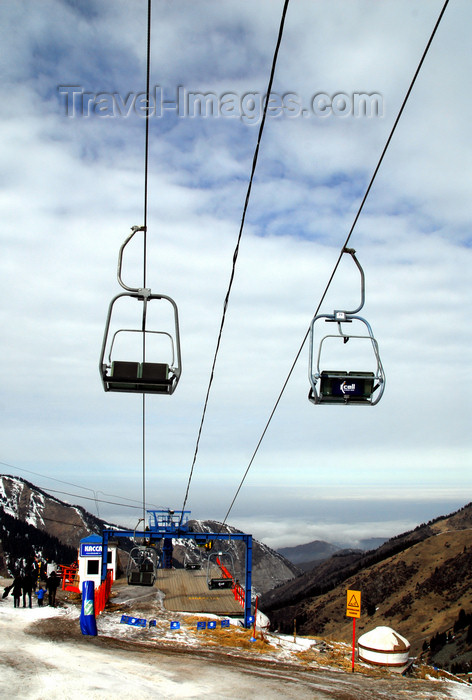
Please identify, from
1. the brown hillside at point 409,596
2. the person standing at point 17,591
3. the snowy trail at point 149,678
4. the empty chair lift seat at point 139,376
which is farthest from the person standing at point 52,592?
the brown hillside at point 409,596

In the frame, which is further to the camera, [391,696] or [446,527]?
[446,527]

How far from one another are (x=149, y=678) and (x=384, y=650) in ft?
29.6

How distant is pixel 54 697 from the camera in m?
10.3

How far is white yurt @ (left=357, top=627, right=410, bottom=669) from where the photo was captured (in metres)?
17.2

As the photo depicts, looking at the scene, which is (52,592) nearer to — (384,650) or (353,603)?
(353,603)

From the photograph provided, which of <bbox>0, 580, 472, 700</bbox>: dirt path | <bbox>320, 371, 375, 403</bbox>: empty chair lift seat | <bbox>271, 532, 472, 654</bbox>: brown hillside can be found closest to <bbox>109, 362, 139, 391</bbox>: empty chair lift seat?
<bbox>320, 371, 375, 403</bbox>: empty chair lift seat

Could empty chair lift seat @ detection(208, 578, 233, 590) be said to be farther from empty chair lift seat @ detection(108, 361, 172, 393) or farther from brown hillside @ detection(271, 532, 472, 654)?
brown hillside @ detection(271, 532, 472, 654)

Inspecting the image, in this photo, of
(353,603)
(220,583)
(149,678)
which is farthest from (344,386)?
(220,583)

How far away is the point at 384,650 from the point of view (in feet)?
56.7

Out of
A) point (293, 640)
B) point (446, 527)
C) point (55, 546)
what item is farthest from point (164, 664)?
point (55, 546)

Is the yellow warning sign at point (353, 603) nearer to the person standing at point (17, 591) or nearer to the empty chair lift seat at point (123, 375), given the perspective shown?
the empty chair lift seat at point (123, 375)

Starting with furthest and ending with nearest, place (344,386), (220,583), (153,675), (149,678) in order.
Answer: (220,583), (153,675), (149,678), (344,386)

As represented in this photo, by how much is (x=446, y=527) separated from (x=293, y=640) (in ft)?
481

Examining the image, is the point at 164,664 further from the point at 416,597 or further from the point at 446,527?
the point at 446,527
